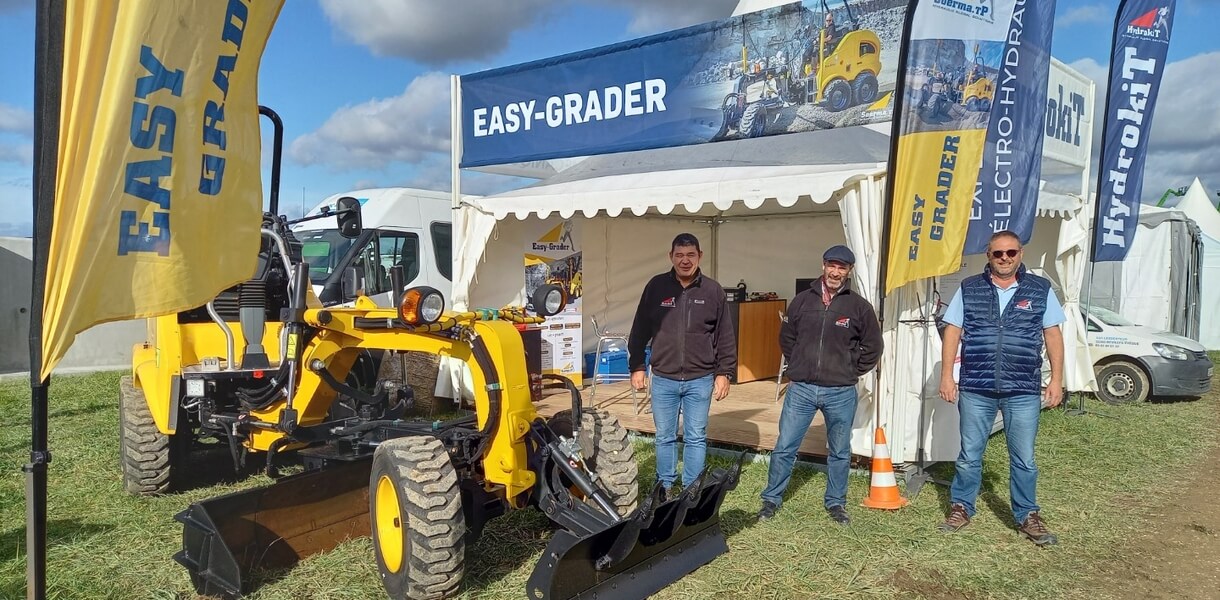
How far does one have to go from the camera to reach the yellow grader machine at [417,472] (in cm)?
312

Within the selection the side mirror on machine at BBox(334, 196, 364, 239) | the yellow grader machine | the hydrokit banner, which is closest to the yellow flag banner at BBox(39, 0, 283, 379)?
the yellow grader machine

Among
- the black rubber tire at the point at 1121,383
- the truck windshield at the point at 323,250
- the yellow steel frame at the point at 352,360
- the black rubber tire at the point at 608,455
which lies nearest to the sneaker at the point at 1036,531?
the black rubber tire at the point at 608,455

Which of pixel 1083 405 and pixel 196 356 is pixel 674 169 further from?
pixel 1083 405

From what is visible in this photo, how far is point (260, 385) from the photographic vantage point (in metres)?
4.82

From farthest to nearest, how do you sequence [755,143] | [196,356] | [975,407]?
[755,143] < [196,356] < [975,407]

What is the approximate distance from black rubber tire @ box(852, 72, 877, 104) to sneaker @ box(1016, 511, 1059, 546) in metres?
2.89

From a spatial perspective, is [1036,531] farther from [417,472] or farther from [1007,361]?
[417,472]

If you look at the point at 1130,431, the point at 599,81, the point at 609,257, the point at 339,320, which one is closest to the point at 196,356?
the point at 339,320

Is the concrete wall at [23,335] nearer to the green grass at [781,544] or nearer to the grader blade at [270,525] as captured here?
the green grass at [781,544]

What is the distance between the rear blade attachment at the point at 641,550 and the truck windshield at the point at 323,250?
22.2ft

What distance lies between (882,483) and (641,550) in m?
2.14

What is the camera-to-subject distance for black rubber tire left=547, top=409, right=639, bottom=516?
3855 millimetres

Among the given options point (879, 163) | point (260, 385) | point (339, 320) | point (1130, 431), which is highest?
point (879, 163)

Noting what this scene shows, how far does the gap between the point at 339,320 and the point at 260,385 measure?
1402 millimetres
